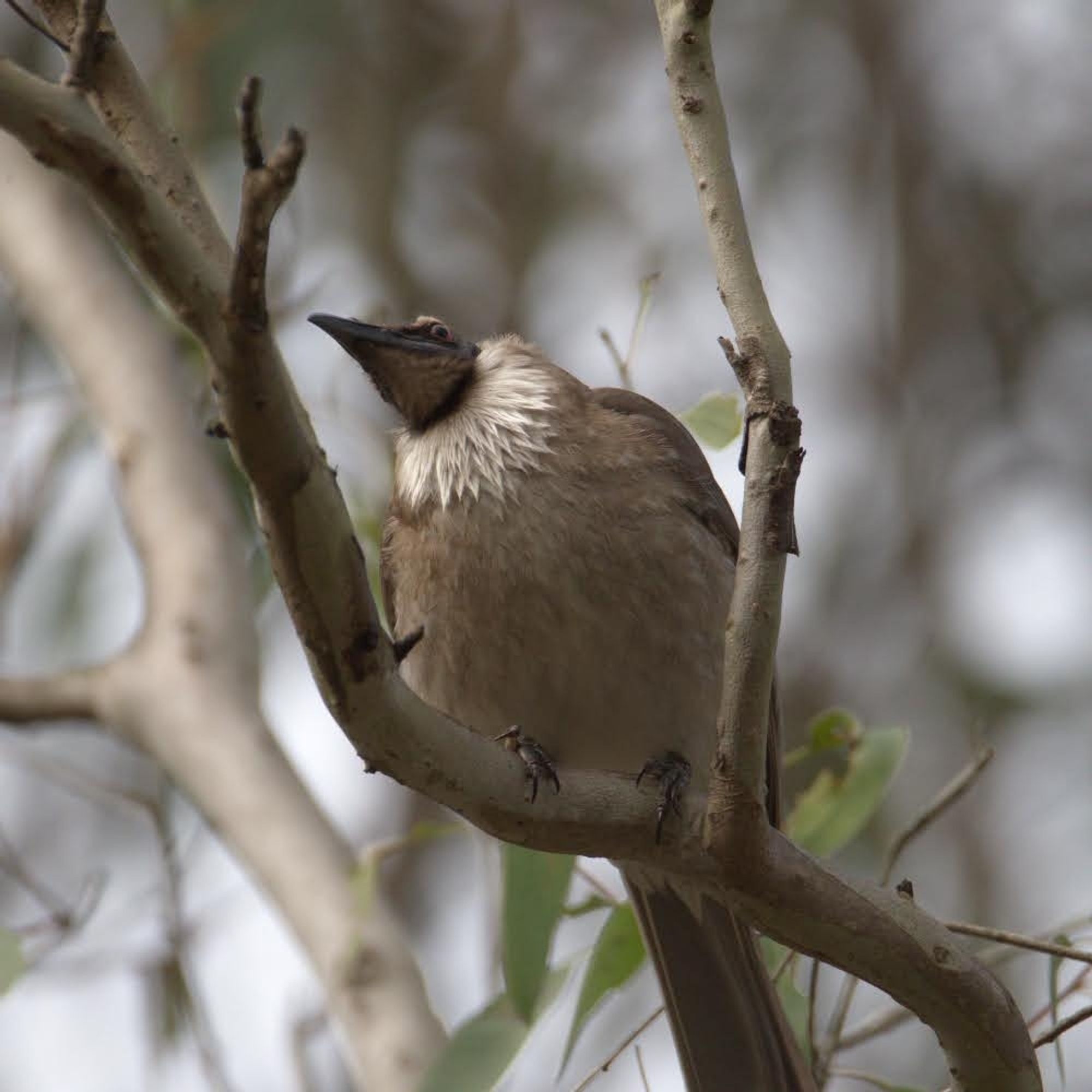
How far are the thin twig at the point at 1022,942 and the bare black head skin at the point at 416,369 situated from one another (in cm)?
150

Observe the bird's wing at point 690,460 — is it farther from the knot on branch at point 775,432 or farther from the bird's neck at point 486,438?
the knot on branch at point 775,432

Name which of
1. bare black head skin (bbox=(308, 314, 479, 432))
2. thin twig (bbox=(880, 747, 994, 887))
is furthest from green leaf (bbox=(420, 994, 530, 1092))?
bare black head skin (bbox=(308, 314, 479, 432))

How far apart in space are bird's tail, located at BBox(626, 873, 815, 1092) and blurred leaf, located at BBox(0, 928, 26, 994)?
1.17 meters

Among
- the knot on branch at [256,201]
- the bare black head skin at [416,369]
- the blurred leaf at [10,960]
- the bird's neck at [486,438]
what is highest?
the bare black head skin at [416,369]

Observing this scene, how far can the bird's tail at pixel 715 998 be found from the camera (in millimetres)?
3207

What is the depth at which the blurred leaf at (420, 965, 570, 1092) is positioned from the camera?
300 centimetres

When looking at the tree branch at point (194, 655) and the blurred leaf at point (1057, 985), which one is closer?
the blurred leaf at point (1057, 985)

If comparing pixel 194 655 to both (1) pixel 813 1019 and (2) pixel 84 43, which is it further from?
(2) pixel 84 43

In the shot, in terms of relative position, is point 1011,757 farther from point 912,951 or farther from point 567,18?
point 912,951

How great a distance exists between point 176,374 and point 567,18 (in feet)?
12.1

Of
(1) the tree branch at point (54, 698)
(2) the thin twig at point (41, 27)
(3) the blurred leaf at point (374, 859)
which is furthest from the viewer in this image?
(1) the tree branch at point (54, 698)

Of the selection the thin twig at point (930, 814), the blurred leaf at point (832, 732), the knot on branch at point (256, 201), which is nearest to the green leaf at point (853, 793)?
the blurred leaf at point (832, 732)

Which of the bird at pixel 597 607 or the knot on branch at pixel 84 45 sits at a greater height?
the bird at pixel 597 607

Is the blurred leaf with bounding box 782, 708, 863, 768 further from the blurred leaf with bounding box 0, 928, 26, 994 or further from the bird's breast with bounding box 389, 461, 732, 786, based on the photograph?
the blurred leaf with bounding box 0, 928, 26, 994
